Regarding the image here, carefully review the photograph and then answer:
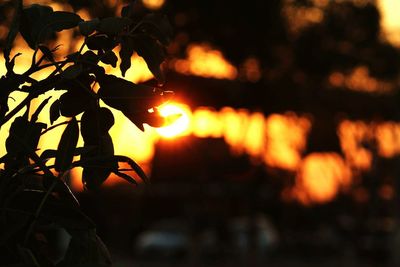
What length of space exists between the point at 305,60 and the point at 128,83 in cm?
2048

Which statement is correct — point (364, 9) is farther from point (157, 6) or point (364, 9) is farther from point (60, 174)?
point (60, 174)

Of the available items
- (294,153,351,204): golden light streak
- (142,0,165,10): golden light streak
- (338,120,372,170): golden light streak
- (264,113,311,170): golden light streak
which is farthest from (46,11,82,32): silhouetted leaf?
(294,153,351,204): golden light streak

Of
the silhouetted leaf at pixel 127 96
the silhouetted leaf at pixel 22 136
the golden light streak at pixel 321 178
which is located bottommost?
the silhouetted leaf at pixel 22 136

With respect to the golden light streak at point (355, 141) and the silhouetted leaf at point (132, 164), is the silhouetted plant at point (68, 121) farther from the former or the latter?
the golden light streak at point (355, 141)

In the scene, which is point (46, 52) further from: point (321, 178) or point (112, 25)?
point (321, 178)

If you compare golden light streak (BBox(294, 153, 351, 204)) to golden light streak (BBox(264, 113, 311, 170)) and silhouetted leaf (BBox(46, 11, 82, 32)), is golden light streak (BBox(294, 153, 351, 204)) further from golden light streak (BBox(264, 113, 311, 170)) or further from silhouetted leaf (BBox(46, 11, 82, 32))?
silhouetted leaf (BBox(46, 11, 82, 32))

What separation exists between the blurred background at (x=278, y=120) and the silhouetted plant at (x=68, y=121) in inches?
403

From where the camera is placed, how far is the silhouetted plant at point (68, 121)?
214cm

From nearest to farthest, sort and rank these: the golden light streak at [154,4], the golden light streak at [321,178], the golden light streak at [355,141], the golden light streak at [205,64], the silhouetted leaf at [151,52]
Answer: the silhouetted leaf at [151,52], the golden light streak at [154,4], the golden light streak at [205,64], the golden light streak at [355,141], the golden light streak at [321,178]

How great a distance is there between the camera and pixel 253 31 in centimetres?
2088

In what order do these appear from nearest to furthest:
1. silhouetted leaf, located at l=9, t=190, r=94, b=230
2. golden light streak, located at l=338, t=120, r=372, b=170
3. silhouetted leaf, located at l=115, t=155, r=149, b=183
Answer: silhouetted leaf, located at l=9, t=190, r=94, b=230
silhouetted leaf, located at l=115, t=155, r=149, b=183
golden light streak, located at l=338, t=120, r=372, b=170

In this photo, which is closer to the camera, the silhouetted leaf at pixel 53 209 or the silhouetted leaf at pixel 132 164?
the silhouetted leaf at pixel 53 209

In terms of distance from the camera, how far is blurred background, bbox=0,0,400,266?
20.8 meters

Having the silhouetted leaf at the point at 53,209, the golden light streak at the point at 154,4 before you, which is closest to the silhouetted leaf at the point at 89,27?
the silhouetted leaf at the point at 53,209
